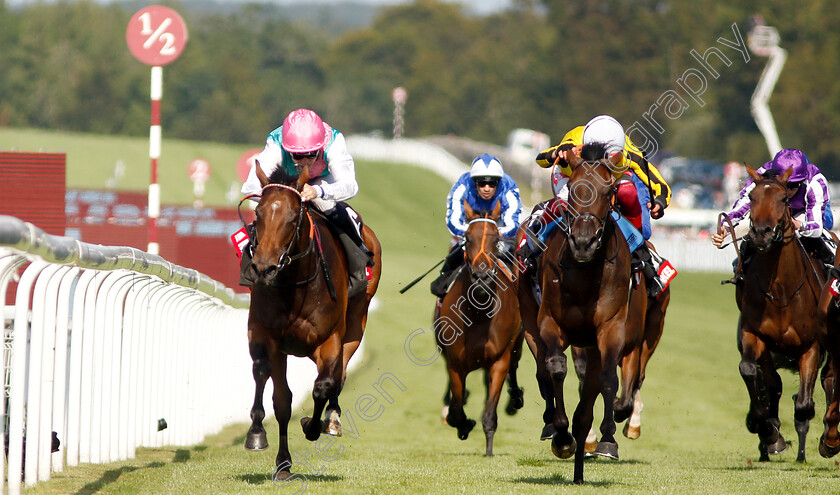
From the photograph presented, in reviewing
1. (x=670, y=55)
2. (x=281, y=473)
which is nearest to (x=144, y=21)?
(x=281, y=473)

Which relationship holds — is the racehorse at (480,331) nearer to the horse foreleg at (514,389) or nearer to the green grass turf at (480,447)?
the green grass turf at (480,447)

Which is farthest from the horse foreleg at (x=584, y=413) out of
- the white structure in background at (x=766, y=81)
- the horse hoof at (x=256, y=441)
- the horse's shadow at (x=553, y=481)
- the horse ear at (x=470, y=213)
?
the white structure in background at (x=766, y=81)

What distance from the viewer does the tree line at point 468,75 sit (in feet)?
198

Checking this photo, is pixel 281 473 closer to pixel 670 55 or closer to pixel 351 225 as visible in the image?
pixel 351 225

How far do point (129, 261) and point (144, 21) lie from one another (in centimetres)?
664

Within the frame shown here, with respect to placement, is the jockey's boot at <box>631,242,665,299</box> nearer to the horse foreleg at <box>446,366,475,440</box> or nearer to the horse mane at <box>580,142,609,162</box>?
the horse mane at <box>580,142,609,162</box>

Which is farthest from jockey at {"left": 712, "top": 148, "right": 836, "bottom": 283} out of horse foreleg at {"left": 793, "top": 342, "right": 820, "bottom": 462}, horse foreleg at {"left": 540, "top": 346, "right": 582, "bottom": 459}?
horse foreleg at {"left": 540, "top": 346, "right": 582, "bottom": 459}

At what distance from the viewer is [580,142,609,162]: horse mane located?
6633 mm

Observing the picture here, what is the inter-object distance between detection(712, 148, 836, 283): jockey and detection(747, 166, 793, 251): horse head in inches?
14.0

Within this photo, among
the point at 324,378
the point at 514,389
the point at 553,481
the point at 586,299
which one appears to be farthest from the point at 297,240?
the point at 514,389

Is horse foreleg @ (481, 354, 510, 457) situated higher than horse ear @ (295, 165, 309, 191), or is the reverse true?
horse ear @ (295, 165, 309, 191)

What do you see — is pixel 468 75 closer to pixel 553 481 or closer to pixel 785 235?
pixel 785 235

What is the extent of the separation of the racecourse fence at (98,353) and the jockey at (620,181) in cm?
252

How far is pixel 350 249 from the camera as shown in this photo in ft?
24.0
